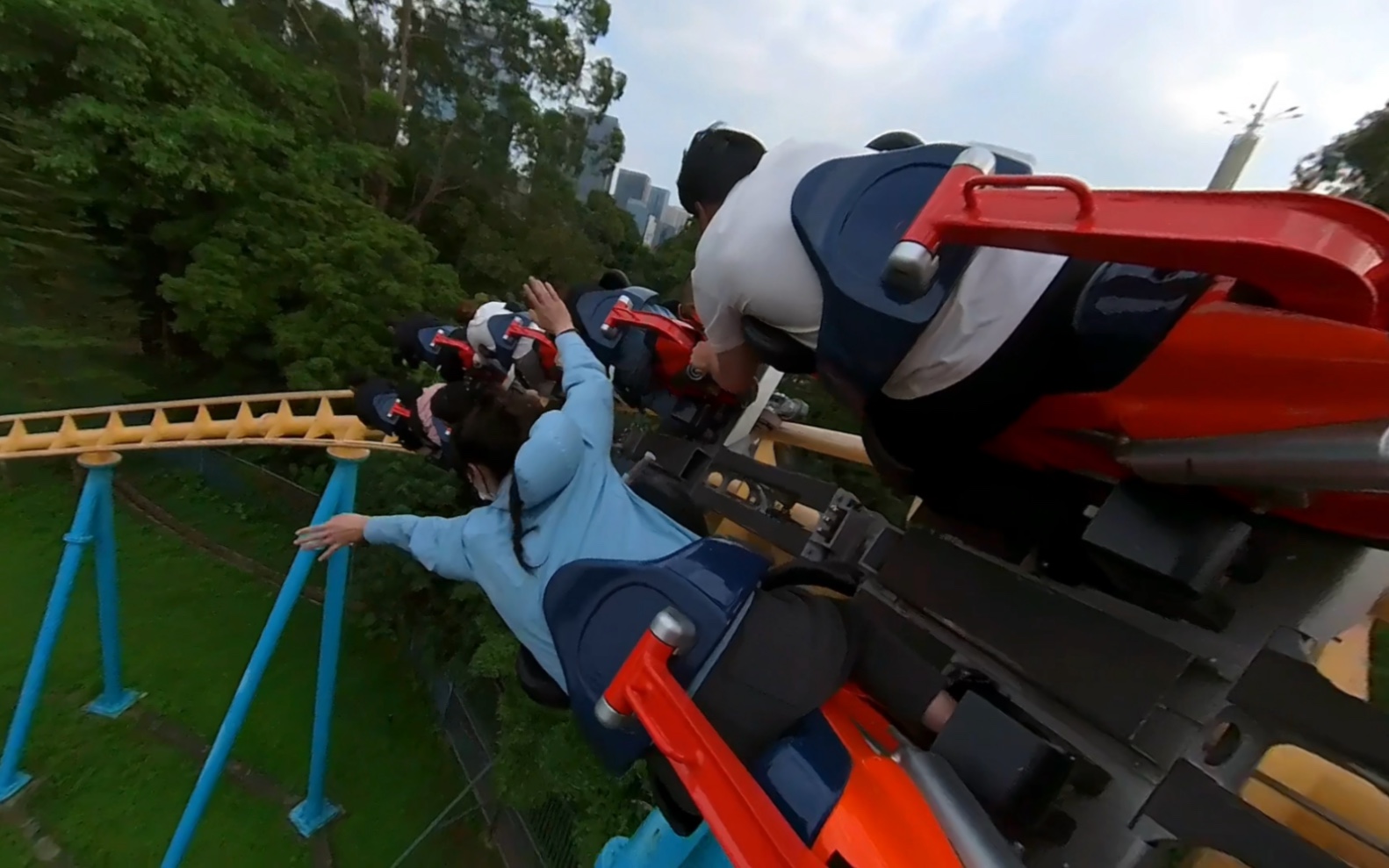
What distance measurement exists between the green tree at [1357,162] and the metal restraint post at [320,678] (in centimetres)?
542

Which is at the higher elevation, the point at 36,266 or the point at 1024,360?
the point at 1024,360

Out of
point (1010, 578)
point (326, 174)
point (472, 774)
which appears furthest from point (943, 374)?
point (326, 174)

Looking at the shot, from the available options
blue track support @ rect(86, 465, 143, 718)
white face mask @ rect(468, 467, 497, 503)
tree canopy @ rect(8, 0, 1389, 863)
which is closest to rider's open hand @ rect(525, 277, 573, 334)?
white face mask @ rect(468, 467, 497, 503)

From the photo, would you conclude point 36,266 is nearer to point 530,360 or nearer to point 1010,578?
point 530,360

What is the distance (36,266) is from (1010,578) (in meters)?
8.36

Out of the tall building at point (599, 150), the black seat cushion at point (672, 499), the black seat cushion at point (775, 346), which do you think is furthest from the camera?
the tall building at point (599, 150)

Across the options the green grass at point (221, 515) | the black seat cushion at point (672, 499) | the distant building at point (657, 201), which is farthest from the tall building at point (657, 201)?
the black seat cushion at point (672, 499)

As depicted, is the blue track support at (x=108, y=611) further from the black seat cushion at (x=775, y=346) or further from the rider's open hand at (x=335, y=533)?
the black seat cushion at (x=775, y=346)

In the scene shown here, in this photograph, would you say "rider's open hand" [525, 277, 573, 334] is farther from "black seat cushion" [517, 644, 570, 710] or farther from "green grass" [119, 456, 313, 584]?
"green grass" [119, 456, 313, 584]

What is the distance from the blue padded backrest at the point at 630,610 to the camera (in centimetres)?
108

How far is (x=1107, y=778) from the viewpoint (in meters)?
0.86

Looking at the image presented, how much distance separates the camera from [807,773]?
0.87 metres

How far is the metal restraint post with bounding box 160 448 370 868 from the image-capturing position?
3098 millimetres

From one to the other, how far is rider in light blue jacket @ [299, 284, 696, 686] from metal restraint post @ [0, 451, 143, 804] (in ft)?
10.2
